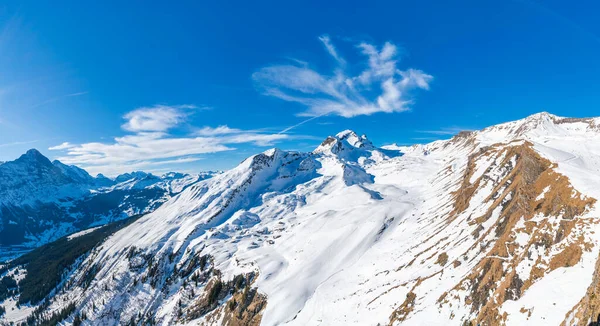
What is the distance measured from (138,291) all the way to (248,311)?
9651 centimetres

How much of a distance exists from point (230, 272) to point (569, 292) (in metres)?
114

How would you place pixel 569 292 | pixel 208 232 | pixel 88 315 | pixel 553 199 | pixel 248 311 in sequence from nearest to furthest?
pixel 569 292, pixel 553 199, pixel 248 311, pixel 88 315, pixel 208 232

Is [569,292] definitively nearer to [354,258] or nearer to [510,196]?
[510,196]

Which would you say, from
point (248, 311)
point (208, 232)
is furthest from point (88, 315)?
point (248, 311)

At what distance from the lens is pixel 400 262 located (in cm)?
6756

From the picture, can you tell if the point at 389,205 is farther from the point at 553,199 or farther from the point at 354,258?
the point at 553,199

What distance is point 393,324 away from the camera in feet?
138

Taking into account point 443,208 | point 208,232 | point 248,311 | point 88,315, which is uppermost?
point 443,208

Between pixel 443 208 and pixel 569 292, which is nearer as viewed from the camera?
pixel 569 292

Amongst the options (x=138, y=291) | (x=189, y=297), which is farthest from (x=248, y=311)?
(x=138, y=291)

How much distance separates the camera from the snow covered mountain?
103ft

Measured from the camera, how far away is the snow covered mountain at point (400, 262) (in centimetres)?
3134

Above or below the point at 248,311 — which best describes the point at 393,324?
above

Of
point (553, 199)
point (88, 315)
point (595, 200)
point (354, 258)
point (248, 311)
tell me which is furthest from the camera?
point (88, 315)
